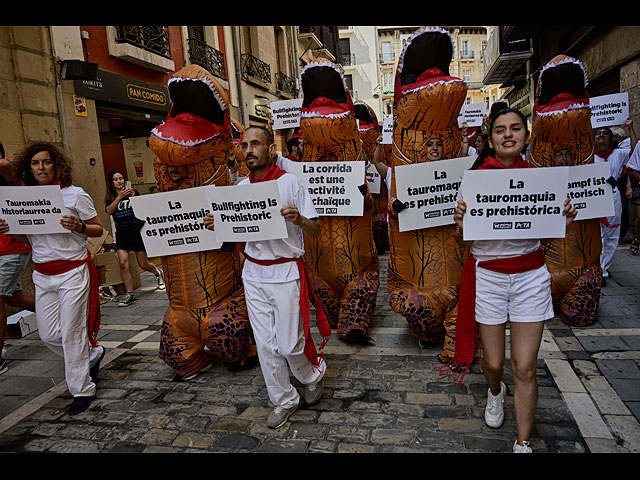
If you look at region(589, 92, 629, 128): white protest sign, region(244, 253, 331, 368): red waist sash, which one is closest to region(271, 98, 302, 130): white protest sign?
region(244, 253, 331, 368): red waist sash

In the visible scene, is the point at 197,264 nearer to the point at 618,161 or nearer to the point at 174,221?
the point at 174,221

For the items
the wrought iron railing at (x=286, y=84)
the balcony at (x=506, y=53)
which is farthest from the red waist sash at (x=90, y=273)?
the wrought iron railing at (x=286, y=84)

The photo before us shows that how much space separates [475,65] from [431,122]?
39441 millimetres

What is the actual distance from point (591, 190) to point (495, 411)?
7.74 ft

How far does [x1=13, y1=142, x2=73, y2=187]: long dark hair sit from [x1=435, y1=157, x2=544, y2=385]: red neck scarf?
9.85ft

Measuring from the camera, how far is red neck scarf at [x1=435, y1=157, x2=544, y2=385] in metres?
2.42

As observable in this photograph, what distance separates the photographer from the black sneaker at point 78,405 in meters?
3.23

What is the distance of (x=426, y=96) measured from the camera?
3.58 m

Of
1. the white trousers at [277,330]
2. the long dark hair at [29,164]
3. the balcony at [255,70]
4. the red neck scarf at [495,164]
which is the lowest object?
the white trousers at [277,330]

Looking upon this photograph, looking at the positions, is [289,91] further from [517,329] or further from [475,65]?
[475,65]

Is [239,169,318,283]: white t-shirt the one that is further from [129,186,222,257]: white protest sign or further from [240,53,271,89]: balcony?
[240,53,271,89]: balcony

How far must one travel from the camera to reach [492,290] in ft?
8.06

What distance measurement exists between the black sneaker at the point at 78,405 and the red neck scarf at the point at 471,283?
8.94 feet

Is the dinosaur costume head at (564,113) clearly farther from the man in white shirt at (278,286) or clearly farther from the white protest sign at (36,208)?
the white protest sign at (36,208)
